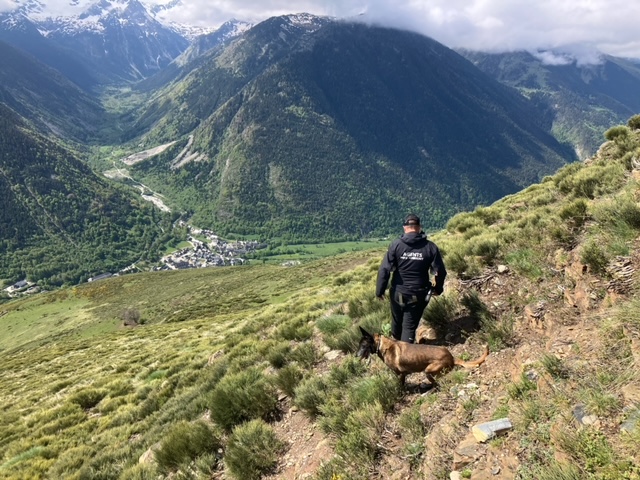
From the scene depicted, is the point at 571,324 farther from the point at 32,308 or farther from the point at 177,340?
the point at 32,308

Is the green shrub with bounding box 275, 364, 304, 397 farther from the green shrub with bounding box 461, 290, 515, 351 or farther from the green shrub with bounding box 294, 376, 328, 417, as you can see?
the green shrub with bounding box 461, 290, 515, 351

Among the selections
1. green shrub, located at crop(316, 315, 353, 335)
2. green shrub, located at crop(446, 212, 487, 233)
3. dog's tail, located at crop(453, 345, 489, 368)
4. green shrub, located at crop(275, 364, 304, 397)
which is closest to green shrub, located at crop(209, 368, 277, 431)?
green shrub, located at crop(275, 364, 304, 397)

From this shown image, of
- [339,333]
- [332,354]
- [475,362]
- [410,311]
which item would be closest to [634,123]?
[410,311]

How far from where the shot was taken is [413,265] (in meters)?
7.66

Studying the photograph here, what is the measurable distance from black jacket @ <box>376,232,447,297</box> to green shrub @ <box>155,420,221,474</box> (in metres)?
4.69

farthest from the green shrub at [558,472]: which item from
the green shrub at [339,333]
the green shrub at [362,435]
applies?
the green shrub at [339,333]

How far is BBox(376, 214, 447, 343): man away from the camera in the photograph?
24.8 feet

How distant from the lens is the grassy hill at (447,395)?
13.7 feet

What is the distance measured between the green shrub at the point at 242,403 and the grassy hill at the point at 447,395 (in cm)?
3

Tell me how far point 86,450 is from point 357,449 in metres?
9.31

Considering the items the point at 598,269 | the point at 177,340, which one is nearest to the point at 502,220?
the point at 598,269

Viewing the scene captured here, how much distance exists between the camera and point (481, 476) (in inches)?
162

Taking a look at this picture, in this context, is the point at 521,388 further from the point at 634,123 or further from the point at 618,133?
the point at 634,123

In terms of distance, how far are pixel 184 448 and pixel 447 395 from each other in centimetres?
551
